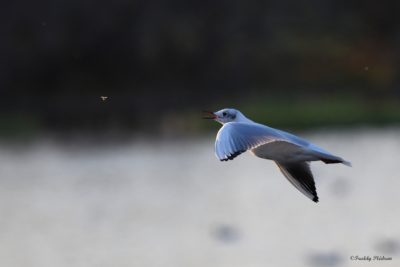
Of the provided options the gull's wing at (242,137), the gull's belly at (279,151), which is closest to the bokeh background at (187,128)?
the gull's belly at (279,151)

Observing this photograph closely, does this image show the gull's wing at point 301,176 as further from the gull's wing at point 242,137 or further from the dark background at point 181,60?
Result: the dark background at point 181,60

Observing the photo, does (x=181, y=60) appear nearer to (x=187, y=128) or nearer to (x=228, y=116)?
(x=187, y=128)

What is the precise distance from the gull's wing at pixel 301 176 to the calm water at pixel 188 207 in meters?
A: 4.24

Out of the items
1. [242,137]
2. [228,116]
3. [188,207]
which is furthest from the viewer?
[188,207]

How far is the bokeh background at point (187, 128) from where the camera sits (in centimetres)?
1333

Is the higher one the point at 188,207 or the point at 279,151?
the point at 188,207

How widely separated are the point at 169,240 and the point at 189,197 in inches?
112

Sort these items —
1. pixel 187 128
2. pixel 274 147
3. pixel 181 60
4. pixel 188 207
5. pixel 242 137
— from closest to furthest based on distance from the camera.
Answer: pixel 242 137 → pixel 274 147 → pixel 188 207 → pixel 187 128 → pixel 181 60

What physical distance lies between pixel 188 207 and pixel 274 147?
892 cm

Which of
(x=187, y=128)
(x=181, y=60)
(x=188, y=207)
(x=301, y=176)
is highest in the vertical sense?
(x=181, y=60)

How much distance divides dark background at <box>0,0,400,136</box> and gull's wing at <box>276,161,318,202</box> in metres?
15.3

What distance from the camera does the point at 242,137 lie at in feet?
22.2

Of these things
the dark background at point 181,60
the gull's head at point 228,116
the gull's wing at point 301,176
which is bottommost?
the gull's wing at point 301,176

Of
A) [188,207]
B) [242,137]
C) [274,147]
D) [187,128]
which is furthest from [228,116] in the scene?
[187,128]
